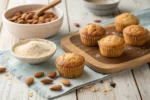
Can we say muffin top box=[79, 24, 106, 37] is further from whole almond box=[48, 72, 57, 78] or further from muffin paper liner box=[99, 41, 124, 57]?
whole almond box=[48, 72, 57, 78]

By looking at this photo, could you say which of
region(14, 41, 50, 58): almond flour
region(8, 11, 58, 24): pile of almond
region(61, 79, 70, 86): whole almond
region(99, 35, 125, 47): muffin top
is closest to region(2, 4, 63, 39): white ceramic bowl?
region(8, 11, 58, 24): pile of almond

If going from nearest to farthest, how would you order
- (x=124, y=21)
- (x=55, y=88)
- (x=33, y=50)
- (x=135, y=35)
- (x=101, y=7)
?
(x=55, y=88) < (x=33, y=50) < (x=135, y=35) < (x=124, y=21) < (x=101, y=7)

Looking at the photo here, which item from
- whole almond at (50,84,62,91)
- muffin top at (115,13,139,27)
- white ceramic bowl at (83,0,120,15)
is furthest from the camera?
white ceramic bowl at (83,0,120,15)

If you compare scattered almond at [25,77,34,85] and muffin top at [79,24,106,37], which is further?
muffin top at [79,24,106,37]

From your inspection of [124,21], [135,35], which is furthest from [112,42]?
[124,21]

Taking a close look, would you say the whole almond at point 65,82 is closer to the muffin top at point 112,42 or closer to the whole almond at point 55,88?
the whole almond at point 55,88

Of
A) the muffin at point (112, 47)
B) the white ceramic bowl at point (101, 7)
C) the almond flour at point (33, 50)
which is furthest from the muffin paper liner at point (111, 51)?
the white ceramic bowl at point (101, 7)

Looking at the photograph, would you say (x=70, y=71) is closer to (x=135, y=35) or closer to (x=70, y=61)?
(x=70, y=61)

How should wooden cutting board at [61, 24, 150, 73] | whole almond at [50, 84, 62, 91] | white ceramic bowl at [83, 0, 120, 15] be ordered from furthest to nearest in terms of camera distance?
white ceramic bowl at [83, 0, 120, 15], wooden cutting board at [61, 24, 150, 73], whole almond at [50, 84, 62, 91]

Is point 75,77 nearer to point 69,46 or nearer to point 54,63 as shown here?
point 54,63
